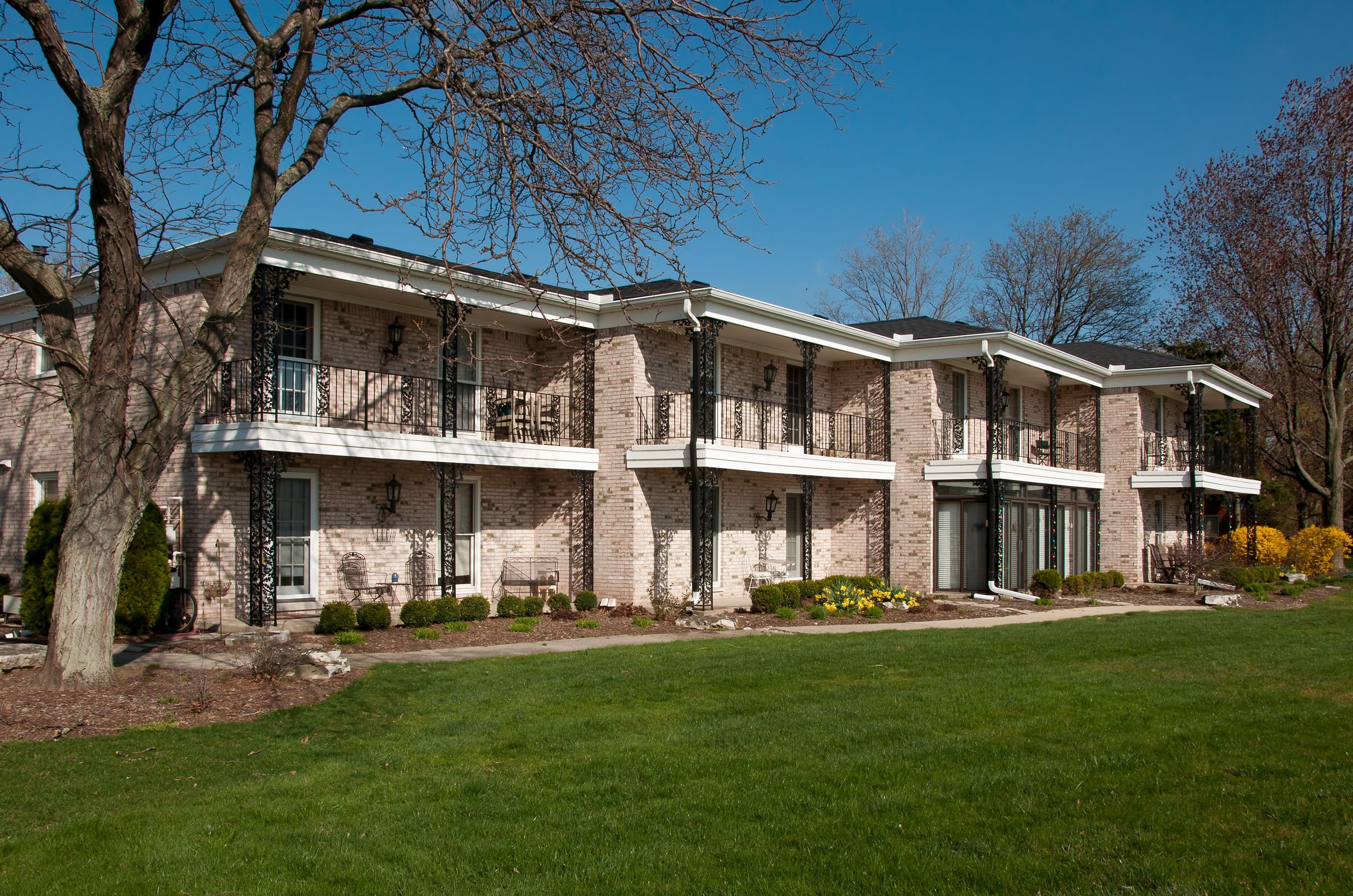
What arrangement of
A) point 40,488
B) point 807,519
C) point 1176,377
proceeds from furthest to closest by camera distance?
point 1176,377 < point 807,519 < point 40,488

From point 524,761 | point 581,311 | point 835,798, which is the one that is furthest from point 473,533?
point 835,798

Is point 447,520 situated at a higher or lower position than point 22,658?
higher

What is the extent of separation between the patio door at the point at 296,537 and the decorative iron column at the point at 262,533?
3.83 ft

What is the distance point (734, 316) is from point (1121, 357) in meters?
15.9

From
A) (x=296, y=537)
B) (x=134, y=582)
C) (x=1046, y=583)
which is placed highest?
(x=296, y=537)

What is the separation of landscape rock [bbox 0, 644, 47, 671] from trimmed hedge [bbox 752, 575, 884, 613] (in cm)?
1100

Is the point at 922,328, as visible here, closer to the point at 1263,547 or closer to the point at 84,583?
the point at 1263,547

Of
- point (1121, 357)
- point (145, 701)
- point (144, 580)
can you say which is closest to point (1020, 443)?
point (1121, 357)

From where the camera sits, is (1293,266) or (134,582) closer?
(134,582)

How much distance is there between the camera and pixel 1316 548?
27734 mm

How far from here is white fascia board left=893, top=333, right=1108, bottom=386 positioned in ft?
73.6

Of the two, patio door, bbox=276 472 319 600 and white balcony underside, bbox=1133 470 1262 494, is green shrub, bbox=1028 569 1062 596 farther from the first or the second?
patio door, bbox=276 472 319 600

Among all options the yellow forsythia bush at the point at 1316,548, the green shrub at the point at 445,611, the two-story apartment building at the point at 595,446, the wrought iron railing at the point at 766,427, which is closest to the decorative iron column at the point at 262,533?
the two-story apartment building at the point at 595,446

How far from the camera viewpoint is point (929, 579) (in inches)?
876
